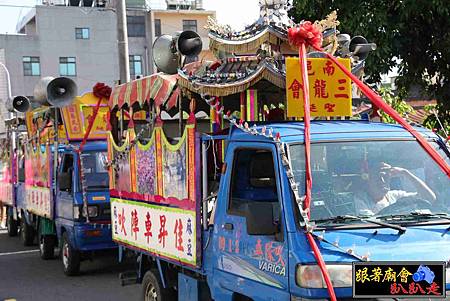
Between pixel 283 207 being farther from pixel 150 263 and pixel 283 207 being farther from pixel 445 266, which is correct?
pixel 150 263

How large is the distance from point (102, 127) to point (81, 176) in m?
1.45

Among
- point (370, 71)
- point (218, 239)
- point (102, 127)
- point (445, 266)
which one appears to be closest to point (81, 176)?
point (102, 127)

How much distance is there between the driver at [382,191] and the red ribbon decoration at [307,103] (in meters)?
0.37

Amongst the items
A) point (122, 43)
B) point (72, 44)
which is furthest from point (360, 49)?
point (72, 44)

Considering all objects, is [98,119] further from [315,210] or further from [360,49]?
[315,210]

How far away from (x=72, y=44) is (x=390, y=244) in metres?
40.9

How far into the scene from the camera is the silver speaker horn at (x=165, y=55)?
6770 millimetres

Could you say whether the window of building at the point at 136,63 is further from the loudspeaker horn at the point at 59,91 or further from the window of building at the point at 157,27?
the loudspeaker horn at the point at 59,91

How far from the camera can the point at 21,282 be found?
10117mm

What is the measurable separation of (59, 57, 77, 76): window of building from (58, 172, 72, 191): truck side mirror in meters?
33.4

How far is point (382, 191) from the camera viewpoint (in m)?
4.38

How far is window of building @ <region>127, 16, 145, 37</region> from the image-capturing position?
149ft

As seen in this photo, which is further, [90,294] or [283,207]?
[90,294]

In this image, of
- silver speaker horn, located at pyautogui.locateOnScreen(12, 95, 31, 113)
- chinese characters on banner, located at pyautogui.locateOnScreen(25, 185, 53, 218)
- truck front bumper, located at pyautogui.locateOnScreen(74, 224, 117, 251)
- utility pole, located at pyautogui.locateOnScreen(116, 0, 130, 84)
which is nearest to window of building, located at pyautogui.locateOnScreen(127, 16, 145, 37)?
silver speaker horn, located at pyautogui.locateOnScreen(12, 95, 31, 113)
